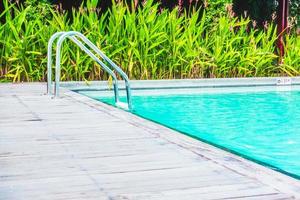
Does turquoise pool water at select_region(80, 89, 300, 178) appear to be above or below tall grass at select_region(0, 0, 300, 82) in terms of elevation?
below

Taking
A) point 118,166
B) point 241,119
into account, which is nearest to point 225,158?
point 118,166

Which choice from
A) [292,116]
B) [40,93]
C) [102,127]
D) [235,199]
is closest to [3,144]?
[102,127]

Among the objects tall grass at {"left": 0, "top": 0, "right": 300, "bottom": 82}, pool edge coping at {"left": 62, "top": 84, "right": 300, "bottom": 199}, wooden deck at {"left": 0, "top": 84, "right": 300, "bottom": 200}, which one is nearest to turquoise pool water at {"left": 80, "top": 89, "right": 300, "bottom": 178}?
pool edge coping at {"left": 62, "top": 84, "right": 300, "bottom": 199}

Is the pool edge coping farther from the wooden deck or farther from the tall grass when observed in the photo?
the tall grass

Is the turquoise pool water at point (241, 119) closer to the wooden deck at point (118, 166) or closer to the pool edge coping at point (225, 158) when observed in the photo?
the pool edge coping at point (225, 158)

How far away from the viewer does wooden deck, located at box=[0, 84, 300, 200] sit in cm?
276

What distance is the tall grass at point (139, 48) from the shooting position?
29.3 ft

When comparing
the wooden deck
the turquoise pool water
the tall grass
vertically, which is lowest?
the turquoise pool water

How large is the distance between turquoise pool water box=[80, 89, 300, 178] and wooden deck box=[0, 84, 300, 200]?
103 centimetres

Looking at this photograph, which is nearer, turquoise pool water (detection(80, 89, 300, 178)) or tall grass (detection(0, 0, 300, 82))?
turquoise pool water (detection(80, 89, 300, 178))

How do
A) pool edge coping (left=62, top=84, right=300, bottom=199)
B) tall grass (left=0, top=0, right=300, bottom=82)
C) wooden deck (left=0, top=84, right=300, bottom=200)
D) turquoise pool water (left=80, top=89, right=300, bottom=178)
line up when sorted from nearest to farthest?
wooden deck (left=0, top=84, right=300, bottom=200) → pool edge coping (left=62, top=84, right=300, bottom=199) → turquoise pool water (left=80, top=89, right=300, bottom=178) → tall grass (left=0, top=0, right=300, bottom=82)

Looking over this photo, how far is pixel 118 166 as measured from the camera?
10.9 feet

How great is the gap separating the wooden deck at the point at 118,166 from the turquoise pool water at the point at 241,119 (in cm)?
103

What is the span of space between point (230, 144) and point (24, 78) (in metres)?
4.15
